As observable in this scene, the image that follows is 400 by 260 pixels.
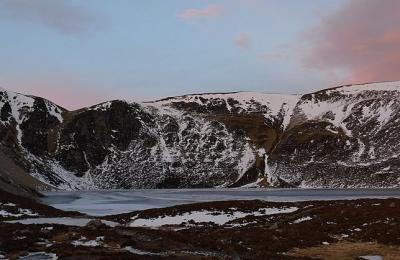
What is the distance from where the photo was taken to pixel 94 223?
37938 mm

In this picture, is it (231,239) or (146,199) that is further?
(146,199)

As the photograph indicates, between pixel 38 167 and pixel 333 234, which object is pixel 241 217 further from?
pixel 38 167

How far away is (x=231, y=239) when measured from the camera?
34.6m

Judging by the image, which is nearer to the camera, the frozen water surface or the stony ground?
the stony ground

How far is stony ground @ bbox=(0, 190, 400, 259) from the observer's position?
27.5 m

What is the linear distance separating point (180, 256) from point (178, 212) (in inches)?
1211

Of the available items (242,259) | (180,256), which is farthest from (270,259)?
(180,256)

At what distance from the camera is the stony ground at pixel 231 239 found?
2748 centimetres

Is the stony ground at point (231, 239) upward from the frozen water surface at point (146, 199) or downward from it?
upward

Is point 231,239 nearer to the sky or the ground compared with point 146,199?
nearer to the sky

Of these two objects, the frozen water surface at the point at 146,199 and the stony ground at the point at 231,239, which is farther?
the frozen water surface at the point at 146,199

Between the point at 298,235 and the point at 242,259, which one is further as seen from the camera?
the point at 298,235

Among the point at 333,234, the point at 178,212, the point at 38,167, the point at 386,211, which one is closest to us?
the point at 333,234

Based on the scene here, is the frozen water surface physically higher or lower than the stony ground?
lower
